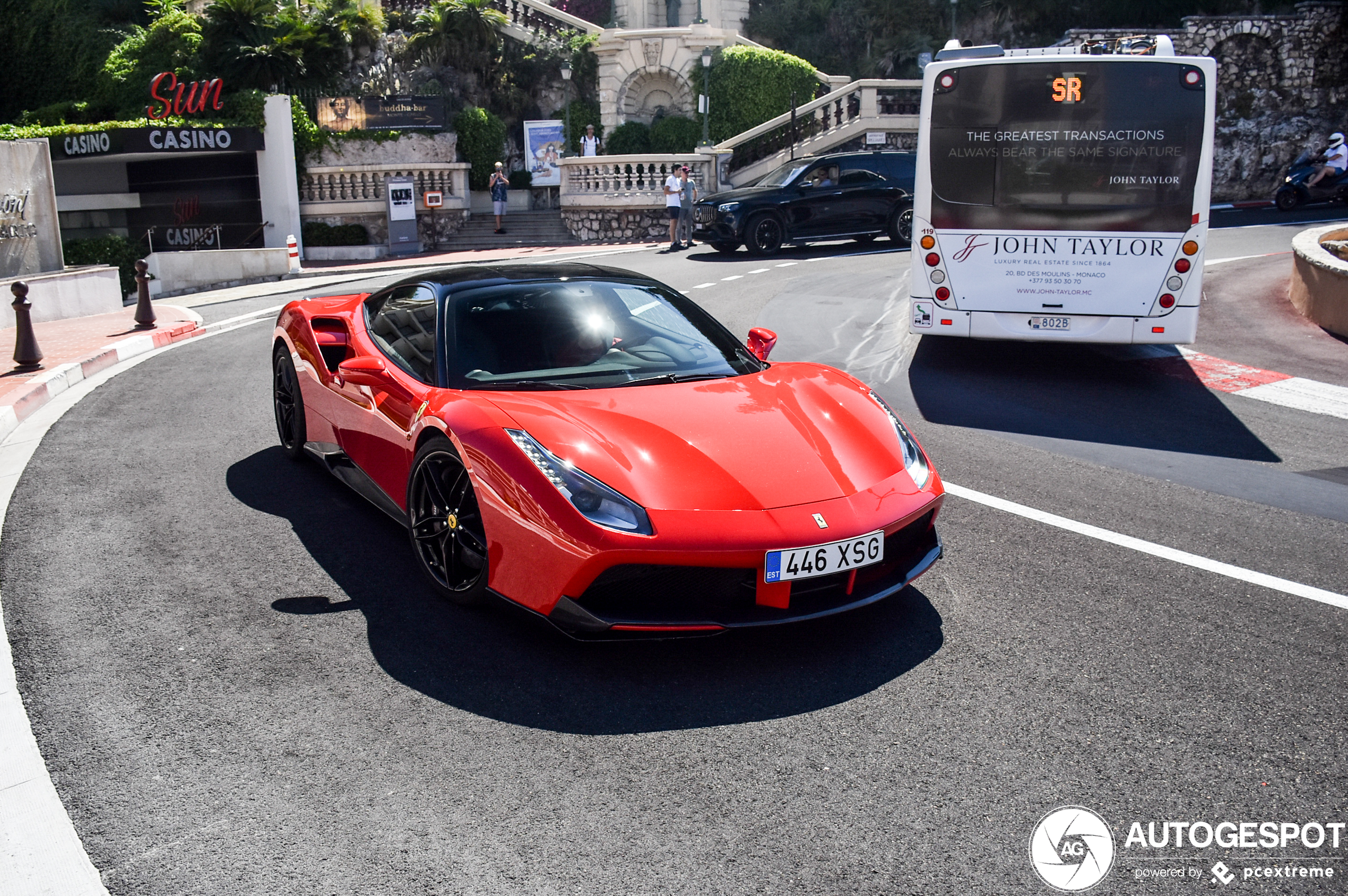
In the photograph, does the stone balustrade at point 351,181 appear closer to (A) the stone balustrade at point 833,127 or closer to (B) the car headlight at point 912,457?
(A) the stone balustrade at point 833,127

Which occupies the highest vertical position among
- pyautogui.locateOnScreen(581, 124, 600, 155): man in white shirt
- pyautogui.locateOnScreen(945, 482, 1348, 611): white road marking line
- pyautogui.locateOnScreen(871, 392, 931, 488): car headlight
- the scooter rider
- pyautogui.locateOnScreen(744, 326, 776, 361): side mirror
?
pyautogui.locateOnScreen(581, 124, 600, 155): man in white shirt

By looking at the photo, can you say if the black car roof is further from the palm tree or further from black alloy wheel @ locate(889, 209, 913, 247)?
the palm tree

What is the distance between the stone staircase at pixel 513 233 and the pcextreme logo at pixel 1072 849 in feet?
87.9

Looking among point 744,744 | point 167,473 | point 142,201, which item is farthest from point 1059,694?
point 142,201

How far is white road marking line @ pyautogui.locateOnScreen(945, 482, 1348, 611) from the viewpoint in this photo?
15.7ft

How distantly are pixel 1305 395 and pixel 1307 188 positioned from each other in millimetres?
19202

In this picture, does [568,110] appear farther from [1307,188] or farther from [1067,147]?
[1067,147]

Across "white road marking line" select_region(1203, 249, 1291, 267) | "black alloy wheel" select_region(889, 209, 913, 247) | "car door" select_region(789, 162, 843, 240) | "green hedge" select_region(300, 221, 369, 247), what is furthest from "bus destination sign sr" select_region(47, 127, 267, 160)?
"white road marking line" select_region(1203, 249, 1291, 267)

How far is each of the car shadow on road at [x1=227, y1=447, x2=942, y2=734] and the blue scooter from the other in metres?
25.2

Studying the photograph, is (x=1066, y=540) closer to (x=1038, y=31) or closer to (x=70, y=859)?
(x=70, y=859)

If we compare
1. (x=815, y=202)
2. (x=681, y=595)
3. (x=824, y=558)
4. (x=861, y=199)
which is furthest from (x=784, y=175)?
(x=681, y=595)

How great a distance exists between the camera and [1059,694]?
3.85m

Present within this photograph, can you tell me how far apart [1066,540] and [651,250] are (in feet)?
65.4

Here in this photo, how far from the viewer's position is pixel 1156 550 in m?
5.32
